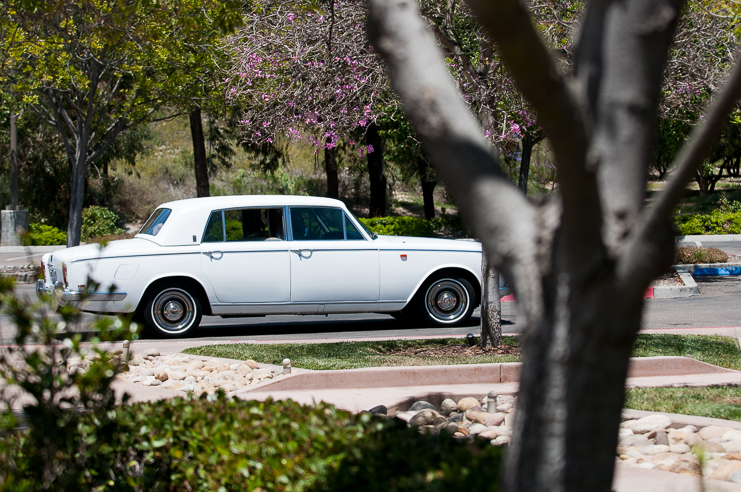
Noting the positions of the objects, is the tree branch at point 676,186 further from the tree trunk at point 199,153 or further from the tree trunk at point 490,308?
the tree trunk at point 199,153

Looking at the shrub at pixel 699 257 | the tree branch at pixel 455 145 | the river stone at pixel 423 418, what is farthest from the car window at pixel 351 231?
the shrub at pixel 699 257

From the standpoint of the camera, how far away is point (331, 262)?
9.79 m

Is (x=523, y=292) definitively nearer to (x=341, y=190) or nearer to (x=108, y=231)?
(x=108, y=231)

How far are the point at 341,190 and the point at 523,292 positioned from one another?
115 ft

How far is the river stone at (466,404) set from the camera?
5609 millimetres

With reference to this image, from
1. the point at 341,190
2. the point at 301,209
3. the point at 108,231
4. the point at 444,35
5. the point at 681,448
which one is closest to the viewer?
the point at 681,448

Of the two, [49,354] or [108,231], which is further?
[108,231]

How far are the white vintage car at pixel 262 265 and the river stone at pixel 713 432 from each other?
5760 mm

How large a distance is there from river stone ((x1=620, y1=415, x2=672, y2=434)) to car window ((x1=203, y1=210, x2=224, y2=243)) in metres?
6.35

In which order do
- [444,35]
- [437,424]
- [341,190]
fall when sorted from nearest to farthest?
[437,424], [444,35], [341,190]

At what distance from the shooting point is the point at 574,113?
194 cm

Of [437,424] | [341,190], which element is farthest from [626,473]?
[341,190]

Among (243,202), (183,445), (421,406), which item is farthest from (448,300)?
(183,445)

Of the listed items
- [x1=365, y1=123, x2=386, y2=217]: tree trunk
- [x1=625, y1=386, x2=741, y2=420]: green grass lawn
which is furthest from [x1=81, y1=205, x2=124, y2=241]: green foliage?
[x1=625, y1=386, x2=741, y2=420]: green grass lawn
